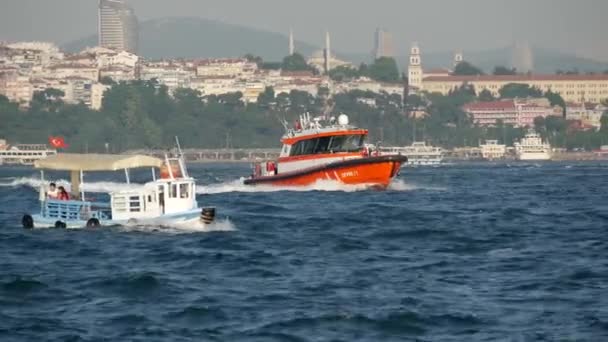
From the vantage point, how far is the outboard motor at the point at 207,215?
54.1m

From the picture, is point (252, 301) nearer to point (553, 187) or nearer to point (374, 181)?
point (374, 181)

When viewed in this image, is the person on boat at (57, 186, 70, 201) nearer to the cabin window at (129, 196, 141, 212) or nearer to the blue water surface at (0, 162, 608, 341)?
the blue water surface at (0, 162, 608, 341)

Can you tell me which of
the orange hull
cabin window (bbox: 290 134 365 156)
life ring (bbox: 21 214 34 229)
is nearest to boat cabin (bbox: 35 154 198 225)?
life ring (bbox: 21 214 34 229)

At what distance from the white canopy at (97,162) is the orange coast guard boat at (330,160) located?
25.0 metres

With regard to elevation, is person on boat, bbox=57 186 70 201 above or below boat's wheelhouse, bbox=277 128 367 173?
below

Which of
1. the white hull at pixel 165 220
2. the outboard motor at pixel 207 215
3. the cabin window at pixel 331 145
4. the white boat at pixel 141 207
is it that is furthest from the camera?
the cabin window at pixel 331 145

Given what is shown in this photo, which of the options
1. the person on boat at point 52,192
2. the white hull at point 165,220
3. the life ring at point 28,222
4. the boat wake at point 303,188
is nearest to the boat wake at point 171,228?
the white hull at point 165,220

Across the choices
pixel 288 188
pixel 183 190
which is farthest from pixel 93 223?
pixel 288 188

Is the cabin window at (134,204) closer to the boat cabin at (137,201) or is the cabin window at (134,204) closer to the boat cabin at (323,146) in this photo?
the boat cabin at (137,201)

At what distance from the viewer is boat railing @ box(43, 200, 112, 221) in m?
55.3

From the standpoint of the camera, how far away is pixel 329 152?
84812 millimetres

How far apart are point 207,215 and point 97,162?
17.5 ft

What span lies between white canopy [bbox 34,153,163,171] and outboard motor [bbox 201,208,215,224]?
2.56 m

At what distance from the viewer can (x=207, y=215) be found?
54.2 meters
